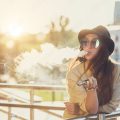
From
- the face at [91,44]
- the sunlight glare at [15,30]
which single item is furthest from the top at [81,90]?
the sunlight glare at [15,30]

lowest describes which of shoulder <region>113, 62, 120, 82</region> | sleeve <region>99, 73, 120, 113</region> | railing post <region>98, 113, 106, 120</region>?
railing post <region>98, 113, 106, 120</region>

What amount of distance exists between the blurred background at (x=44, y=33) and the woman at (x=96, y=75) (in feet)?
0.23

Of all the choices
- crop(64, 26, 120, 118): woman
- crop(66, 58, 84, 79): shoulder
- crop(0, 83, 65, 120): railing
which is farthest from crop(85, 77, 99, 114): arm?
crop(0, 83, 65, 120): railing

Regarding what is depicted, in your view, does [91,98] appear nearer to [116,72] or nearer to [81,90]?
[81,90]

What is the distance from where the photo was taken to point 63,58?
6.43 feet

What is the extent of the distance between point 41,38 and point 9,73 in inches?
13.0

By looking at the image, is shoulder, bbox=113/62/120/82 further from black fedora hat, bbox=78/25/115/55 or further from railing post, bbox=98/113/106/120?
railing post, bbox=98/113/106/120

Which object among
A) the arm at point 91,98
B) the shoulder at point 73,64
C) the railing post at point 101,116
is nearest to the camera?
the railing post at point 101,116

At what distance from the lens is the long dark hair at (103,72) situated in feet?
6.13

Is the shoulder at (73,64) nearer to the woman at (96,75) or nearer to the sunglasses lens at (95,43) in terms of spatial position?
the woman at (96,75)

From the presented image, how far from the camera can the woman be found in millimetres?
1858

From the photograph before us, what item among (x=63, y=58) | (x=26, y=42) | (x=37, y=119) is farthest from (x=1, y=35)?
(x=37, y=119)

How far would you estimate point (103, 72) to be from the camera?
6.21 ft

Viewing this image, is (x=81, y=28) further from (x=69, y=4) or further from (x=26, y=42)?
(x=26, y=42)
